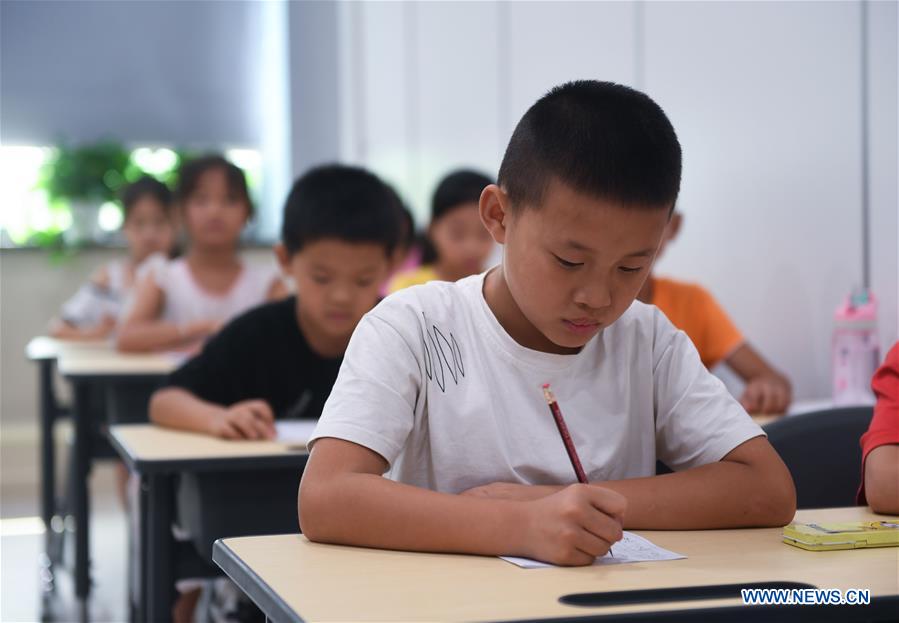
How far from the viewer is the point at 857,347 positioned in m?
2.26

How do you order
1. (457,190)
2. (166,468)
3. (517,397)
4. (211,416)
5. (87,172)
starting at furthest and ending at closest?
1. (87,172)
2. (457,190)
3. (211,416)
4. (166,468)
5. (517,397)

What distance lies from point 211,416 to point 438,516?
1.08 metres

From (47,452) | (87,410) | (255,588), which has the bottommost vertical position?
(47,452)

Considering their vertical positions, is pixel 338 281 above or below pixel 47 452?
above

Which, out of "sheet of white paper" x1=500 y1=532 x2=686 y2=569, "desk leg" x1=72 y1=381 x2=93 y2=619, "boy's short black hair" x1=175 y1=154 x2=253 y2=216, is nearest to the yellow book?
"sheet of white paper" x1=500 y1=532 x2=686 y2=569

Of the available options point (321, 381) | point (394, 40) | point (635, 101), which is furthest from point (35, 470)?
point (635, 101)

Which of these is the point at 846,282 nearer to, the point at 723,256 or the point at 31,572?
the point at 723,256

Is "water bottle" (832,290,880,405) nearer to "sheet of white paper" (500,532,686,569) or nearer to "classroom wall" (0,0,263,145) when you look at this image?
"sheet of white paper" (500,532,686,569)

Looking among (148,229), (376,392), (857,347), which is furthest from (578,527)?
(148,229)

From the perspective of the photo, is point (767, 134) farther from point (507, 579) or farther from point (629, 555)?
point (507, 579)

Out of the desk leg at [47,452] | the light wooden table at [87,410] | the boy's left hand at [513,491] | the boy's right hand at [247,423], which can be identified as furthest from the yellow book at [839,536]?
the desk leg at [47,452]

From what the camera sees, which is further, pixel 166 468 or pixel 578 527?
pixel 166 468

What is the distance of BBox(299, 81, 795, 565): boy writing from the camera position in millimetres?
1062

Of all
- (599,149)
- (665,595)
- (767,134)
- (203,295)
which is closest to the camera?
(665,595)
